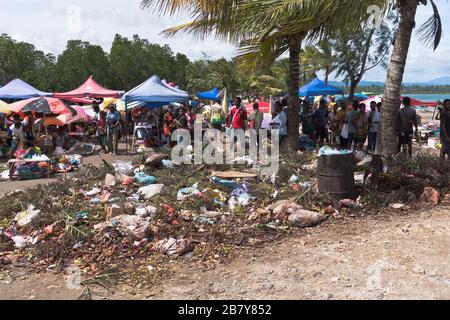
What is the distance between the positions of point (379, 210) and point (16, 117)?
407 inches

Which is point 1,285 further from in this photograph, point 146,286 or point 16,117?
point 16,117

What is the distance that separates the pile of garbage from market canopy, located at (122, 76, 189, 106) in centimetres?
579

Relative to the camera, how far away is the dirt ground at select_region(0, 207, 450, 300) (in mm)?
4344

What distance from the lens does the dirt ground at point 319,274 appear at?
4.34m

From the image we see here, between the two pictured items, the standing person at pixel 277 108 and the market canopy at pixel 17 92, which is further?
the market canopy at pixel 17 92

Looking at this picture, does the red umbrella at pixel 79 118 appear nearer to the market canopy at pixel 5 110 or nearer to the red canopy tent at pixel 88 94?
the market canopy at pixel 5 110

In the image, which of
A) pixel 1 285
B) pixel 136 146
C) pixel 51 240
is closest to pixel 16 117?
pixel 136 146

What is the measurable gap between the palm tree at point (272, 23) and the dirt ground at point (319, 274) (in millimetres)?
3657

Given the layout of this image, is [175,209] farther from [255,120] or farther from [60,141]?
[60,141]

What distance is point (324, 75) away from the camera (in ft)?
116

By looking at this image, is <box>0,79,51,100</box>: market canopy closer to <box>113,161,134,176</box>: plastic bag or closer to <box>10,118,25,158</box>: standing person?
<box>10,118,25,158</box>: standing person

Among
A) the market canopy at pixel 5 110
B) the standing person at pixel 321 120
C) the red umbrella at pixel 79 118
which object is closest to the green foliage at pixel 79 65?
the red umbrella at pixel 79 118

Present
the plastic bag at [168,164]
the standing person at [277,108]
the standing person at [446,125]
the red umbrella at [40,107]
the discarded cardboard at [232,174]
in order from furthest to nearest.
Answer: the red umbrella at [40,107]
the standing person at [277,108]
the plastic bag at [168,164]
the standing person at [446,125]
the discarded cardboard at [232,174]
